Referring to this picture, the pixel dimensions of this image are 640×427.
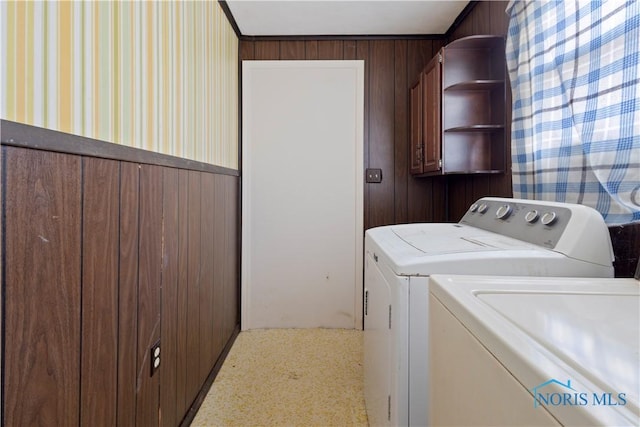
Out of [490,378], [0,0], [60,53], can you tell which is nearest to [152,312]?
[60,53]

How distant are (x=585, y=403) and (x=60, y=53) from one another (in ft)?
3.75

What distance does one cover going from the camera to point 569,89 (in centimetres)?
123

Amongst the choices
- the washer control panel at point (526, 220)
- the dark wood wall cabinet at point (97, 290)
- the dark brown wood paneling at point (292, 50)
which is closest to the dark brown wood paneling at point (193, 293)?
the dark wood wall cabinet at point (97, 290)

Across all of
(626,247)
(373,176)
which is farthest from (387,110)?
(626,247)

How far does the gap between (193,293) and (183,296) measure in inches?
5.3

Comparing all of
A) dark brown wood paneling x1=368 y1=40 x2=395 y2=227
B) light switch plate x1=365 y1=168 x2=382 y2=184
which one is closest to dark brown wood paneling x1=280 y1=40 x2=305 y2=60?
dark brown wood paneling x1=368 y1=40 x2=395 y2=227

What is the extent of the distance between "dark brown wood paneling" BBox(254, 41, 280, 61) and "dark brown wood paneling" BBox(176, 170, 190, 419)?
149cm

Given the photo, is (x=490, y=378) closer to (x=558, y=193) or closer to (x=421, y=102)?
(x=558, y=193)

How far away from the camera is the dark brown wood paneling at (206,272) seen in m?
1.84

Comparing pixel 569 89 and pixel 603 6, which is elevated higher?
pixel 603 6

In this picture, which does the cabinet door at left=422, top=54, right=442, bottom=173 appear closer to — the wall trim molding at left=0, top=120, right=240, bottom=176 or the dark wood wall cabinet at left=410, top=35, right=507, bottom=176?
the dark wood wall cabinet at left=410, top=35, right=507, bottom=176

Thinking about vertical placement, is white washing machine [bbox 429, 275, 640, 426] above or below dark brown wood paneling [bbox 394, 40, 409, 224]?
below

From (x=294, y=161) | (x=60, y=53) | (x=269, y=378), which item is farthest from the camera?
(x=294, y=161)

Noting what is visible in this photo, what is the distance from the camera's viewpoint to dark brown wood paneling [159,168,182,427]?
1.37 m
